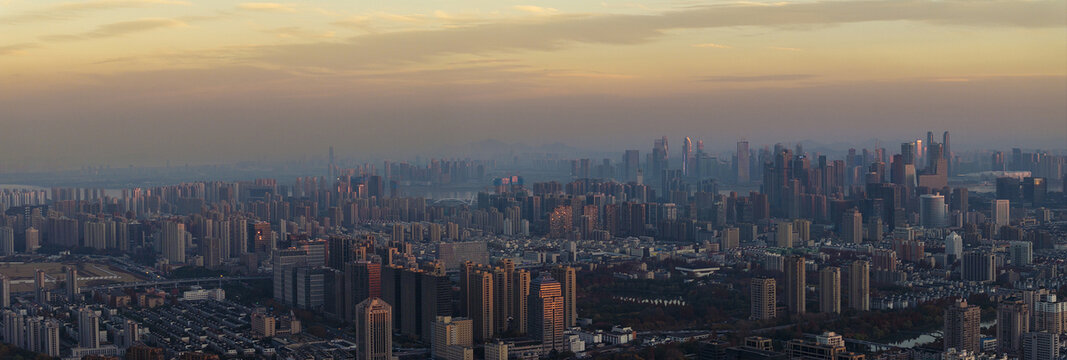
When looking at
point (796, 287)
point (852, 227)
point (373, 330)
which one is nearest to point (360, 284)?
point (373, 330)

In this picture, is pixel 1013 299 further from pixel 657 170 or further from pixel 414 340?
pixel 657 170

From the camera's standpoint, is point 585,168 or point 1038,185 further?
point 585,168

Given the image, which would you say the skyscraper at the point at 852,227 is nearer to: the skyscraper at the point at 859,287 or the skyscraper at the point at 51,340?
the skyscraper at the point at 859,287

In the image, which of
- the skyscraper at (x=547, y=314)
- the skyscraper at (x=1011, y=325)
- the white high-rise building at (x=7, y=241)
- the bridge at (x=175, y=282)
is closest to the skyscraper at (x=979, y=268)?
the skyscraper at (x=1011, y=325)

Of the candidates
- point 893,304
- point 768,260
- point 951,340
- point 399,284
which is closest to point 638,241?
point 768,260

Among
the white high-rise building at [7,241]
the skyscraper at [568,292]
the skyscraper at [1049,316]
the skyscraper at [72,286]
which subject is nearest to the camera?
the skyscraper at [1049,316]

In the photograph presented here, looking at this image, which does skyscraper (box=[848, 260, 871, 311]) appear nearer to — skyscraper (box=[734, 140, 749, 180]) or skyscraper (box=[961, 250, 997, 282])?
skyscraper (box=[961, 250, 997, 282])
